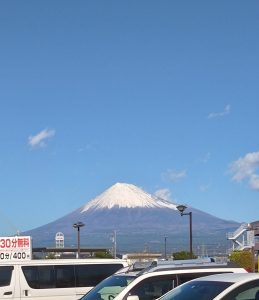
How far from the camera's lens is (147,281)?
10.3m

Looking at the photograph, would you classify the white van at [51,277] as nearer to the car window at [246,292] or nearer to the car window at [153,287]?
the car window at [153,287]

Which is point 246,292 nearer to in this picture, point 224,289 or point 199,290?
point 224,289

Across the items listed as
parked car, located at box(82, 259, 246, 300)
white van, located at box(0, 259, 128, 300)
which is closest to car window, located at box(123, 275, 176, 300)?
parked car, located at box(82, 259, 246, 300)

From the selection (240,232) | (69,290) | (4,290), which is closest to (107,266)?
(69,290)

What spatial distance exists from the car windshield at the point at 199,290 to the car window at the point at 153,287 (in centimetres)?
168

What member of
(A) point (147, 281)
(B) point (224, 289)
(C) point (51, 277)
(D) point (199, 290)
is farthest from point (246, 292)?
(C) point (51, 277)

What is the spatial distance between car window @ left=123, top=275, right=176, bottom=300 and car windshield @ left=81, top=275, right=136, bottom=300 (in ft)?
0.87

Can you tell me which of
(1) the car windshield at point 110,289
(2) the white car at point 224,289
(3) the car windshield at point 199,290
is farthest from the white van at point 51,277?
(2) the white car at point 224,289

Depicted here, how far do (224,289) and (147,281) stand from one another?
9.02ft

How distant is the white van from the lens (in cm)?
1500

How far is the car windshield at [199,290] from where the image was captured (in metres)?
7.74

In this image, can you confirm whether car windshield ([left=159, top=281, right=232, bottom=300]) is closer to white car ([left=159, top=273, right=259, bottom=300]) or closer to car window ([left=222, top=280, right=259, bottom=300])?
white car ([left=159, top=273, right=259, bottom=300])

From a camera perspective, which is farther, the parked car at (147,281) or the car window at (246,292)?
the parked car at (147,281)

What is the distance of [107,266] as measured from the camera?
1614 centimetres
